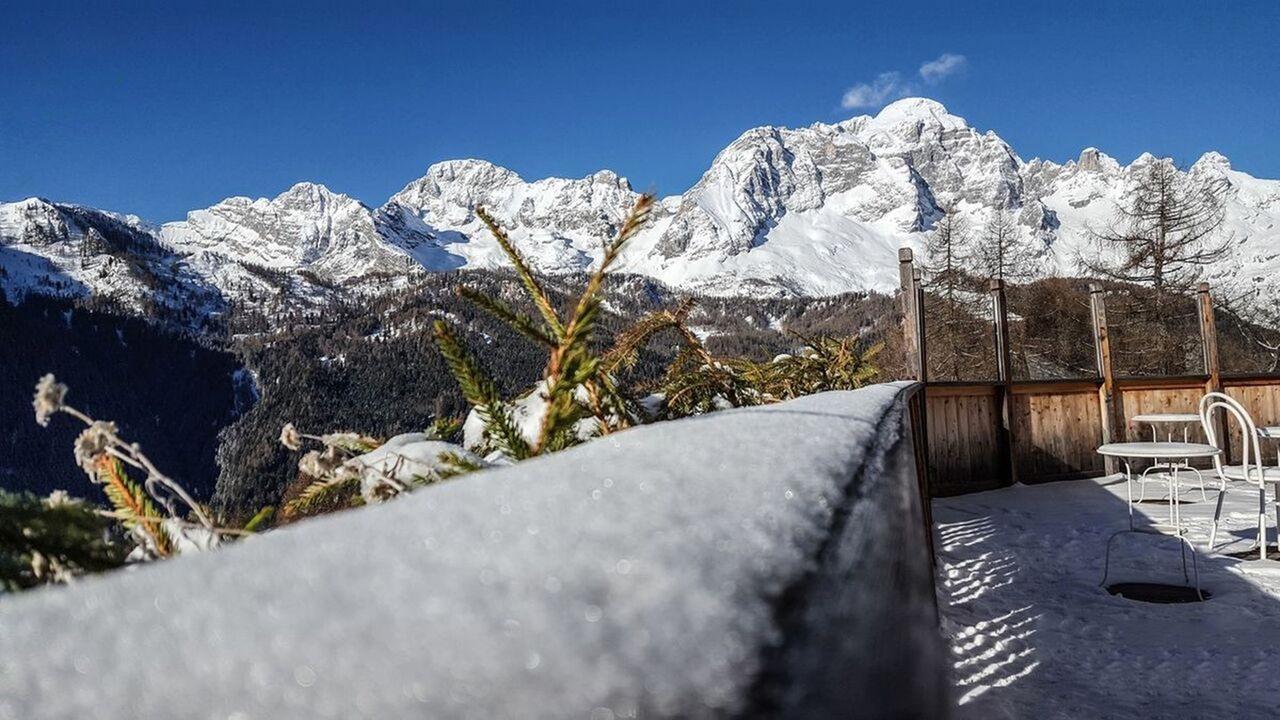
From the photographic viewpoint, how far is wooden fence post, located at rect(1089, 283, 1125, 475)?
9.22m

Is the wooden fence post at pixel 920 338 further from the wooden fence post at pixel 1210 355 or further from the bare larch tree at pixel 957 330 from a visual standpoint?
the bare larch tree at pixel 957 330

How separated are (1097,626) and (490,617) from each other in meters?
4.23

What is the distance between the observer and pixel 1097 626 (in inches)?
138

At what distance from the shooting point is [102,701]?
0.55 feet

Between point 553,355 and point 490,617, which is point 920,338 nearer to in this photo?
point 553,355

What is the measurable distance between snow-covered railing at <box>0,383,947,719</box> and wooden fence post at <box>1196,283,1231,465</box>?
11670 millimetres

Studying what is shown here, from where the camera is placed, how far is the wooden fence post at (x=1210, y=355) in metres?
9.34

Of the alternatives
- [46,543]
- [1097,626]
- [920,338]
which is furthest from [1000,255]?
[46,543]

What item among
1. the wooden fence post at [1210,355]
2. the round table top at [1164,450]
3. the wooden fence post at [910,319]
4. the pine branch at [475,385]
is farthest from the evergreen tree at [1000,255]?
the pine branch at [475,385]

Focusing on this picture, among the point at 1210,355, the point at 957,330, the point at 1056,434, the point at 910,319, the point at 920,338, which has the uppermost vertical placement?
the point at 957,330

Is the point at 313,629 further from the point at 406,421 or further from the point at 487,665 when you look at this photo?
the point at 406,421

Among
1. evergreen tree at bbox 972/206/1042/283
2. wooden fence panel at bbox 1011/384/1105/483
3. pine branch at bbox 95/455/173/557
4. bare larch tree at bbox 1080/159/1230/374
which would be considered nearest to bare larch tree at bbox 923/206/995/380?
evergreen tree at bbox 972/206/1042/283

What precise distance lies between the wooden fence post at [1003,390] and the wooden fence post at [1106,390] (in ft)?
4.58

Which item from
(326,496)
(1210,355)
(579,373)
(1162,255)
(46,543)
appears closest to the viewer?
(46,543)
